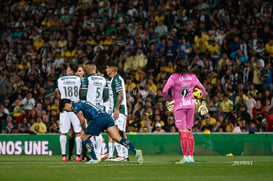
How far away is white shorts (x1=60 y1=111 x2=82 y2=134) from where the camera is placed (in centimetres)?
1684

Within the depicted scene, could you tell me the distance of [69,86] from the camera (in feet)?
54.0

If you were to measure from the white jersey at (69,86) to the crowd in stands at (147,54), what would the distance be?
310 inches

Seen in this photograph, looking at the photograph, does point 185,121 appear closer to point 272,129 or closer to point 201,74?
point 272,129

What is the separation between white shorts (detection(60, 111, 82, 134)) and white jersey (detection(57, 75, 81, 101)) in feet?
1.91

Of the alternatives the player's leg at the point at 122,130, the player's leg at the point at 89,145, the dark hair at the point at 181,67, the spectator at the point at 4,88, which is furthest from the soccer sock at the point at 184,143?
the spectator at the point at 4,88

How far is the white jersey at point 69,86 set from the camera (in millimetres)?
16453

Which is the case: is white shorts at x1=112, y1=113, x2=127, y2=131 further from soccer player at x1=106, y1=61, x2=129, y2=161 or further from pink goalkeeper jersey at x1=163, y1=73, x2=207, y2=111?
pink goalkeeper jersey at x1=163, y1=73, x2=207, y2=111

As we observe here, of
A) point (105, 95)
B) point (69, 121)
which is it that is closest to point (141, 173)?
point (105, 95)

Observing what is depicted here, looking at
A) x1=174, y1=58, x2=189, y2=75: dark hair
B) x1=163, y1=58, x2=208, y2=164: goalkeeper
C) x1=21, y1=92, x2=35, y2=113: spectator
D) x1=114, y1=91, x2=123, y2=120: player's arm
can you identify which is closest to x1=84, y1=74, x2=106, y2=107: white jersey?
x1=114, y1=91, x2=123, y2=120: player's arm

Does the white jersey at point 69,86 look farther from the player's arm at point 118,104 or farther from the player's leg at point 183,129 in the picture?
the player's leg at point 183,129

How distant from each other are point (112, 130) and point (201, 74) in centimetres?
1201

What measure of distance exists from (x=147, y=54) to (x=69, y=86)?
11.6 metres

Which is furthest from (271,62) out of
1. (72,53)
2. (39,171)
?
(39,171)

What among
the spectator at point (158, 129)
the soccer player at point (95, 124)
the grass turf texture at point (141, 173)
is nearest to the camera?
the grass turf texture at point (141, 173)
